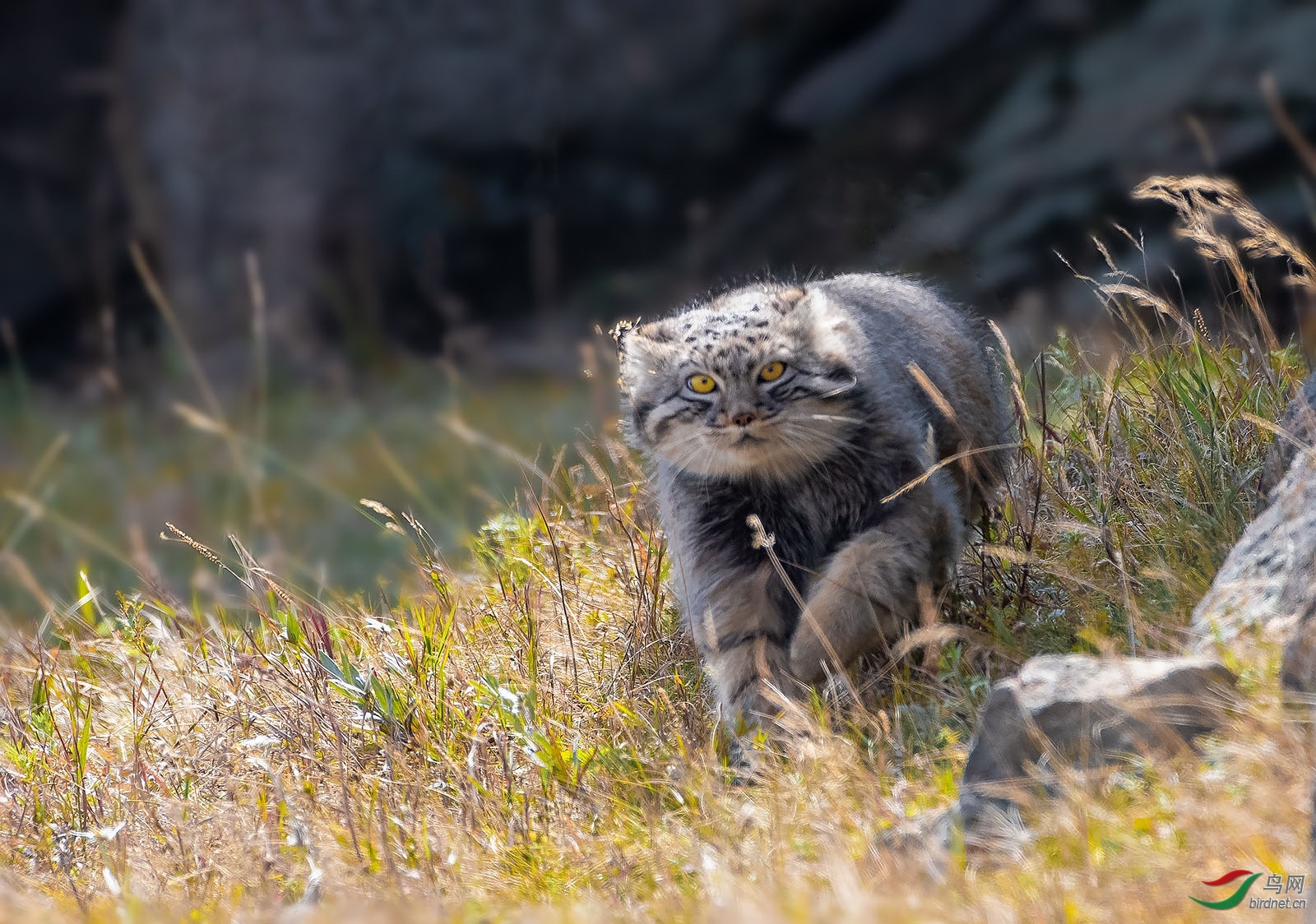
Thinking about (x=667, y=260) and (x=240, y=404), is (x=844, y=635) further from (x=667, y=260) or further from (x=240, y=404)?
(x=240, y=404)

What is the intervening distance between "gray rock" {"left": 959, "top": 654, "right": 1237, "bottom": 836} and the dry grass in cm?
7

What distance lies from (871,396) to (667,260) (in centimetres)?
776

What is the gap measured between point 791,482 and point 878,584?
0.54 metres

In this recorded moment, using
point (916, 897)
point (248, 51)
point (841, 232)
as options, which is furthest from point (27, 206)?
point (916, 897)

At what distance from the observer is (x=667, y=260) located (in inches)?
466

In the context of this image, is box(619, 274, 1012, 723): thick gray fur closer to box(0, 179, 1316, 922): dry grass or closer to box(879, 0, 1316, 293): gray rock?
box(0, 179, 1316, 922): dry grass

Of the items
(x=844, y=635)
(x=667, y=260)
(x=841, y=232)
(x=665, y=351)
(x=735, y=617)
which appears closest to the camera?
(x=844, y=635)

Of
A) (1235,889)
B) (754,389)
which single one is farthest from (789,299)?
(1235,889)

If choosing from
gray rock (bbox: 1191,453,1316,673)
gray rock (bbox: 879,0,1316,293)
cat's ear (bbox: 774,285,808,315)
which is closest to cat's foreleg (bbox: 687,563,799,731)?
cat's ear (bbox: 774,285,808,315)

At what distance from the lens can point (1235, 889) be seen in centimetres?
229

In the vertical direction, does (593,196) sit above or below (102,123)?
below

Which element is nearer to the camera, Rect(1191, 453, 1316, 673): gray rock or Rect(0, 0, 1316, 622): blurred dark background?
Rect(1191, 453, 1316, 673): gray rock

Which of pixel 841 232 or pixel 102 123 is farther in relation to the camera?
pixel 102 123

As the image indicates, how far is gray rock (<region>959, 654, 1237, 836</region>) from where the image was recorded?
106 inches
